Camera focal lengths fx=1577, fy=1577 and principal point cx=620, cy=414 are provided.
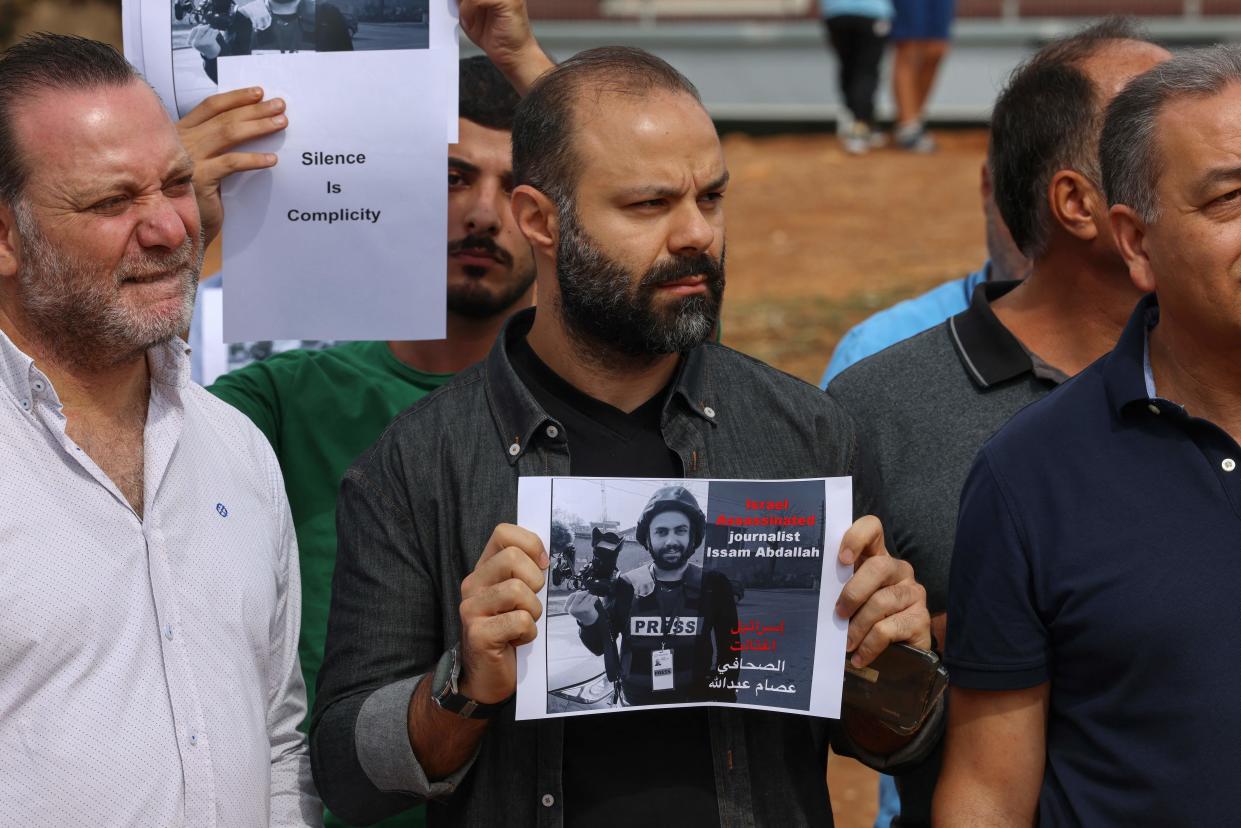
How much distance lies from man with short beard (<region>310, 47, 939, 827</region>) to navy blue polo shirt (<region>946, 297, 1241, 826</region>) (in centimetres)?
17

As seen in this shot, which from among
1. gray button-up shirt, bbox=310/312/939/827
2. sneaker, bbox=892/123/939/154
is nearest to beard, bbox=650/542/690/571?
gray button-up shirt, bbox=310/312/939/827

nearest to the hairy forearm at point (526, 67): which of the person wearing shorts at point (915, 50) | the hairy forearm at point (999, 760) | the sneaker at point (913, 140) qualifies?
the hairy forearm at point (999, 760)

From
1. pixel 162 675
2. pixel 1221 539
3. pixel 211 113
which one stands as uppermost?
pixel 211 113

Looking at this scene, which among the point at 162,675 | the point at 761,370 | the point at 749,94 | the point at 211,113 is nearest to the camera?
the point at 162,675

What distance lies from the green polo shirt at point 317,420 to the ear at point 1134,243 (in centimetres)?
151

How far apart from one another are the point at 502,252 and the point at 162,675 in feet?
4.65

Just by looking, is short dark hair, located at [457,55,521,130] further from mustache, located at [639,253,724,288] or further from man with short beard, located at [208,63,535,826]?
mustache, located at [639,253,724,288]

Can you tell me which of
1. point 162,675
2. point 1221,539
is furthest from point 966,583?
point 162,675

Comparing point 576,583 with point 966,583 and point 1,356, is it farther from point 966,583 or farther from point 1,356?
point 1,356

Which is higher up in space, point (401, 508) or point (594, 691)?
point (401, 508)

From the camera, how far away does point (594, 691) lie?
8.41ft

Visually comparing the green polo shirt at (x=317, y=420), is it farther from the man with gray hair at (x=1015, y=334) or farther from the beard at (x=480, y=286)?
the man with gray hair at (x=1015, y=334)

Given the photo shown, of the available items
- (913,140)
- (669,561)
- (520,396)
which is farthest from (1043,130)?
(913,140)

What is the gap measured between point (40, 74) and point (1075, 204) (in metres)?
2.15
